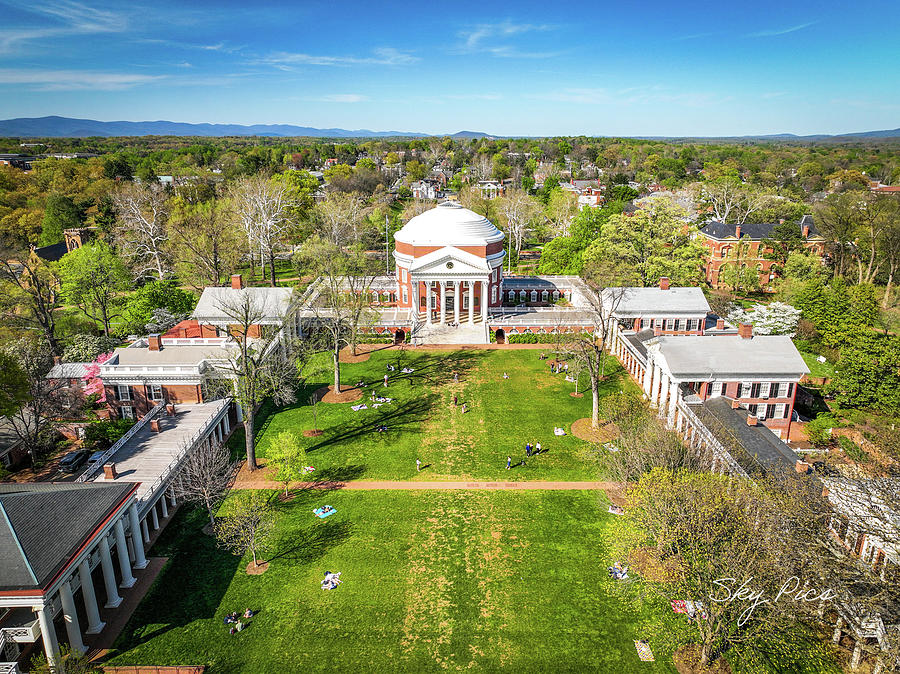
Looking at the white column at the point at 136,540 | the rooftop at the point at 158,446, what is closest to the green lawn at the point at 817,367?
the rooftop at the point at 158,446

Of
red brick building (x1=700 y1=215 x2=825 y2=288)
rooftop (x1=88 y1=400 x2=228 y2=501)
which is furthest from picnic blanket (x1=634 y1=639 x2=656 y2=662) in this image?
red brick building (x1=700 y1=215 x2=825 y2=288)

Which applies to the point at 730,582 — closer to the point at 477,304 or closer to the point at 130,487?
the point at 130,487

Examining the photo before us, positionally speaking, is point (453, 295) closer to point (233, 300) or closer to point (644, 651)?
point (233, 300)

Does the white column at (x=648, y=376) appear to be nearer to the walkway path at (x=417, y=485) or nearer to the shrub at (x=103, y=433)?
the walkway path at (x=417, y=485)

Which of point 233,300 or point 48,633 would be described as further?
point 233,300

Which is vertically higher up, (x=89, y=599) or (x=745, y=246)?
(x=745, y=246)

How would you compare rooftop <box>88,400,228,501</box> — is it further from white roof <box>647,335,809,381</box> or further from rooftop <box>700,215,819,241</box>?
rooftop <box>700,215,819,241</box>

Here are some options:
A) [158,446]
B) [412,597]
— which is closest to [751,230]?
[412,597]
